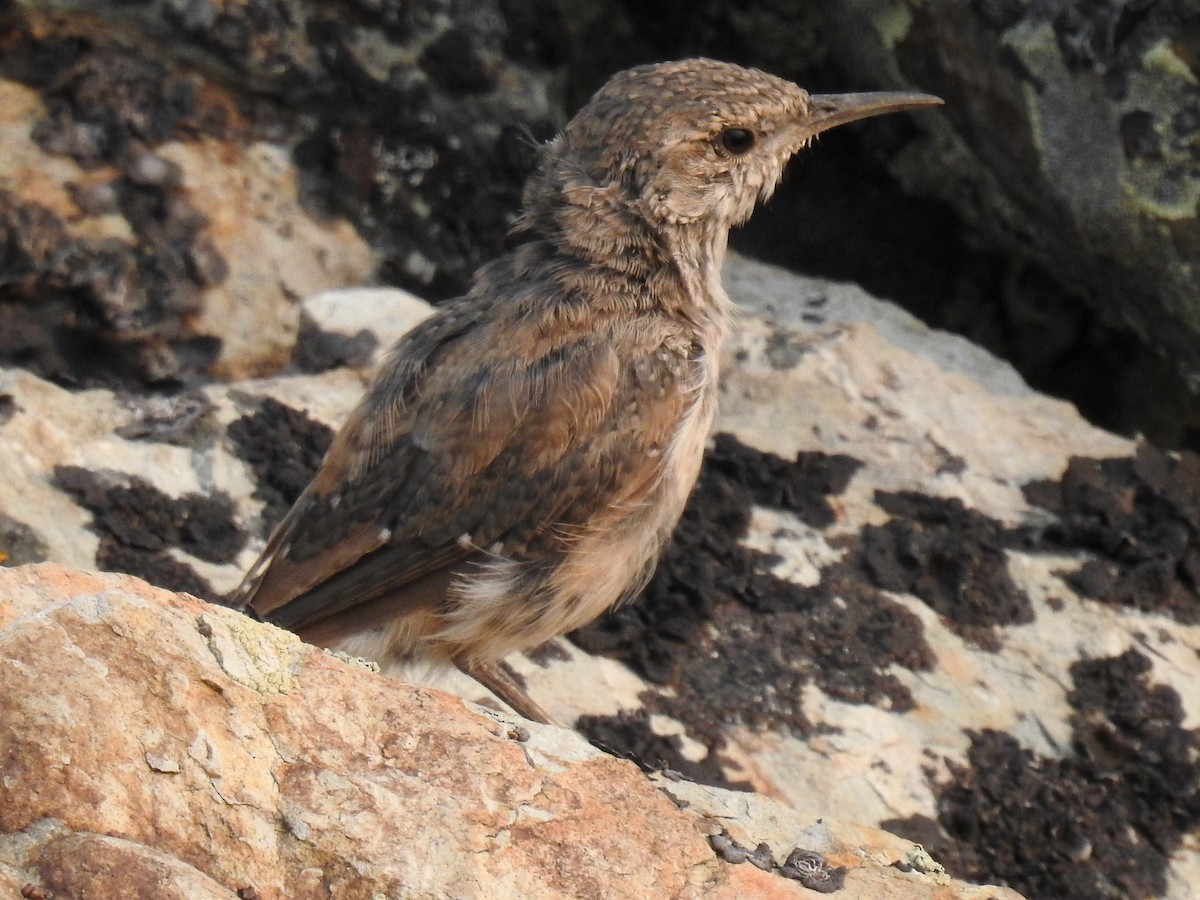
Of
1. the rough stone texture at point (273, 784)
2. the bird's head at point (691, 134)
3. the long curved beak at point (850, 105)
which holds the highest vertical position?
the long curved beak at point (850, 105)

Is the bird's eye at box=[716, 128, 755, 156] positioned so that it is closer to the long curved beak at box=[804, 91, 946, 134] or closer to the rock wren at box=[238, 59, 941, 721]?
the rock wren at box=[238, 59, 941, 721]

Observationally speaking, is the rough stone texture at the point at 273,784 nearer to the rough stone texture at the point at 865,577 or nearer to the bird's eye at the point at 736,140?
the rough stone texture at the point at 865,577

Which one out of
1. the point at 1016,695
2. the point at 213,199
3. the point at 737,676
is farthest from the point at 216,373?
the point at 1016,695

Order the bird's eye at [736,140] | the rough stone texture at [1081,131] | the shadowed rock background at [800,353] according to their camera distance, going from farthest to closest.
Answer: the rough stone texture at [1081,131], the bird's eye at [736,140], the shadowed rock background at [800,353]

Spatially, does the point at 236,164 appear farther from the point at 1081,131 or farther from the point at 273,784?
the point at 273,784

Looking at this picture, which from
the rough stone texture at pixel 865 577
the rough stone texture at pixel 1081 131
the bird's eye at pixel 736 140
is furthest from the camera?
the rough stone texture at pixel 1081 131

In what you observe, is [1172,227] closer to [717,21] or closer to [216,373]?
[717,21]

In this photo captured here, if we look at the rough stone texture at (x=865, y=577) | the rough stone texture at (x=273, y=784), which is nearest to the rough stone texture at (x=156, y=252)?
the rough stone texture at (x=865, y=577)
